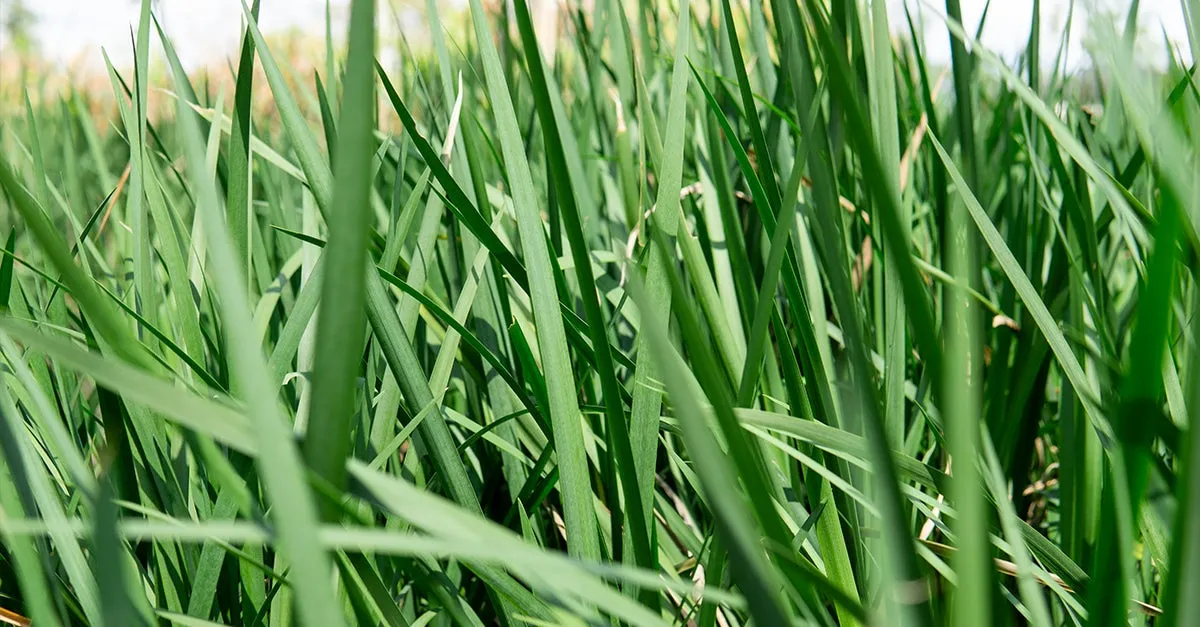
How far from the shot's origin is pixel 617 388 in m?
0.30

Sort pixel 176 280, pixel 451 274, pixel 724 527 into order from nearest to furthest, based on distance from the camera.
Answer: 1. pixel 724 527
2. pixel 176 280
3. pixel 451 274

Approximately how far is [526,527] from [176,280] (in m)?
0.19

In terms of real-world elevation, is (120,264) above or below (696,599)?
above

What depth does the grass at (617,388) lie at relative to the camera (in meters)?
0.16

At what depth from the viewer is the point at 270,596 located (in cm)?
32

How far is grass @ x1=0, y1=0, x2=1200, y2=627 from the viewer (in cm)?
16

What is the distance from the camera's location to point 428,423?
33 centimetres

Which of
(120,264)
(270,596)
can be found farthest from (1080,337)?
(120,264)

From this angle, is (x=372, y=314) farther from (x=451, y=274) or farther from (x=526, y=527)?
(x=451, y=274)

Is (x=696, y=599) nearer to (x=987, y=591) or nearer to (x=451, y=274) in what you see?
(x=987, y=591)

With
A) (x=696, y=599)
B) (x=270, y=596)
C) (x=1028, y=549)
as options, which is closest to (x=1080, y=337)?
(x=1028, y=549)

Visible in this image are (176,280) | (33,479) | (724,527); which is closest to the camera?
(724,527)

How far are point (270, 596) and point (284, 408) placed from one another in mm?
119

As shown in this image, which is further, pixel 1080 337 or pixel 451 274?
pixel 451 274
